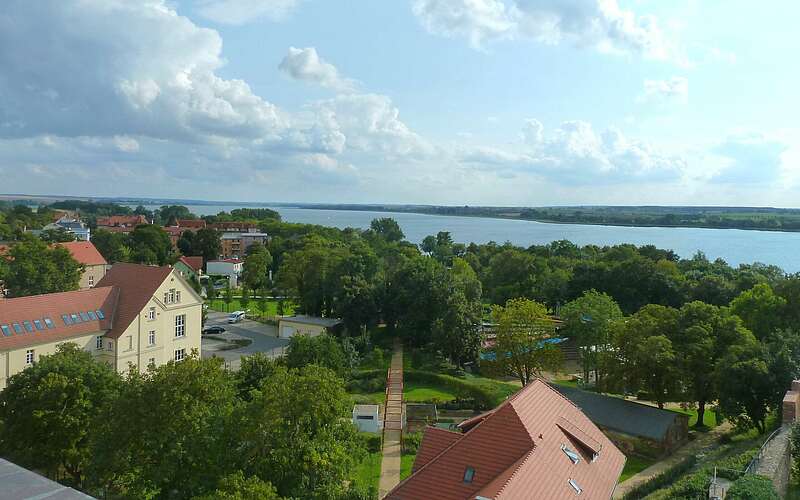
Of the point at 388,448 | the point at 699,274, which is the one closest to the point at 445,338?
the point at 388,448

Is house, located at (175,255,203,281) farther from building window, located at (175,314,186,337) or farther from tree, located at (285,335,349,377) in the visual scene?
tree, located at (285,335,349,377)

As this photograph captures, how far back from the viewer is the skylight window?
16.1 meters

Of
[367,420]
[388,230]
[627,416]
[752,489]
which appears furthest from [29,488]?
[388,230]

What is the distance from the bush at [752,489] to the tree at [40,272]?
44302mm

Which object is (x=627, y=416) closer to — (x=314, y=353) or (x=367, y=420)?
(x=367, y=420)

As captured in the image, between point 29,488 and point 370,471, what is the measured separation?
69.1 ft

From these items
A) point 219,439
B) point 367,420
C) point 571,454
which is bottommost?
point 367,420

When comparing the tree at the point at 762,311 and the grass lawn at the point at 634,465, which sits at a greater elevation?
the tree at the point at 762,311

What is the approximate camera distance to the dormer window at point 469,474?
14523 mm

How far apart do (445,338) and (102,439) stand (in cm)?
2622

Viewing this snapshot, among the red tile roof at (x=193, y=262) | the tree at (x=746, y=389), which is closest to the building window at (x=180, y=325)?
the tree at (x=746, y=389)

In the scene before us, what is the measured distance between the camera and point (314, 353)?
1206 inches

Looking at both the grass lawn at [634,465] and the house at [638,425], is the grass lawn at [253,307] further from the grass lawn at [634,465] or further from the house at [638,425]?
the grass lawn at [634,465]

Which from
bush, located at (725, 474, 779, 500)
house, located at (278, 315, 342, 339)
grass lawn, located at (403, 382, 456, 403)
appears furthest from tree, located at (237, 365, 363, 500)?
house, located at (278, 315, 342, 339)
